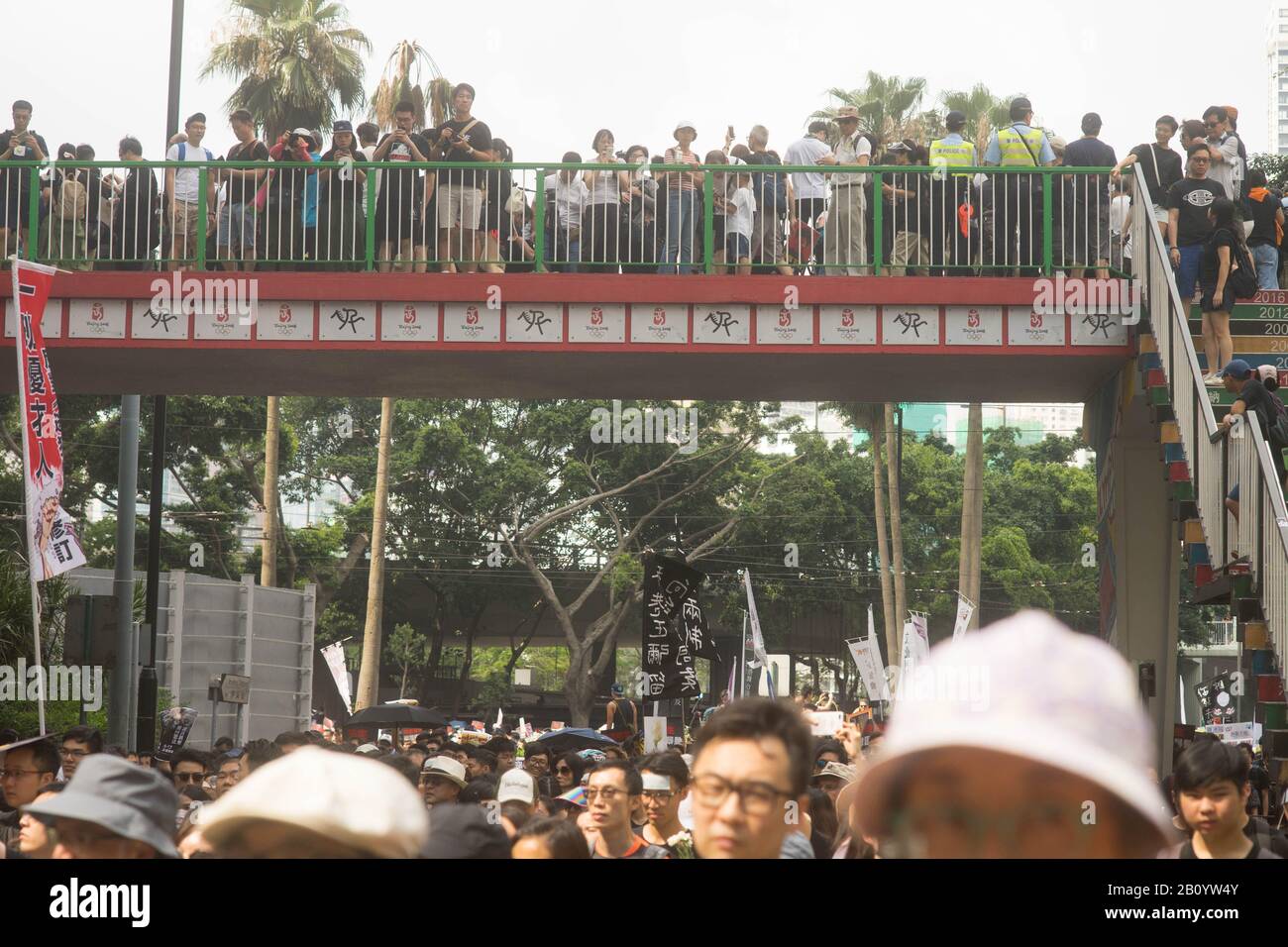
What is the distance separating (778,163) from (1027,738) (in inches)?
610

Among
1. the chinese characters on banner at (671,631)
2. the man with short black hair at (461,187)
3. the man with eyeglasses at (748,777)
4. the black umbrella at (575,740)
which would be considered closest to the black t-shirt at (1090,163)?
the chinese characters on banner at (671,631)

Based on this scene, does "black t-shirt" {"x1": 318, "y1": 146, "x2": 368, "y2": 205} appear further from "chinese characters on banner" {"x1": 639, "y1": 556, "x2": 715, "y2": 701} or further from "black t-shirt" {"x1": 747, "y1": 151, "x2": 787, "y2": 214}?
"chinese characters on banner" {"x1": 639, "y1": 556, "x2": 715, "y2": 701}

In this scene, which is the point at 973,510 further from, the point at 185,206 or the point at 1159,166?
the point at 185,206

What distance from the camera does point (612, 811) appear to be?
22.3 feet

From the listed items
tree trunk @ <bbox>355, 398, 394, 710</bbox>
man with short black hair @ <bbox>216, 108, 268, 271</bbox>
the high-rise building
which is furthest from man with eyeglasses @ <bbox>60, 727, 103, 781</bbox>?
the high-rise building

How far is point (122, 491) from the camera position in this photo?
1895cm

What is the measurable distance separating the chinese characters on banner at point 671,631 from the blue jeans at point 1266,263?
632 centimetres

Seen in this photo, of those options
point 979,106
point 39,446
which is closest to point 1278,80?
point 979,106

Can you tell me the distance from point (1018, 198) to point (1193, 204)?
1653 millimetres

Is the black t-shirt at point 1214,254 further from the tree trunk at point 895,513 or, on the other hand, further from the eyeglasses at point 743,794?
the tree trunk at point 895,513

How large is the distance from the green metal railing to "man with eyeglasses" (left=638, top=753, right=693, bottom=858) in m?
9.26

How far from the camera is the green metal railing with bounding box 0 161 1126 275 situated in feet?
53.4

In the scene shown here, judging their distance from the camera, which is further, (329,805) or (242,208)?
(242,208)
